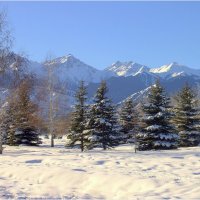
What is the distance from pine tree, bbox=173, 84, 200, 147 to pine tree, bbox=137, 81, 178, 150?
4.57 metres

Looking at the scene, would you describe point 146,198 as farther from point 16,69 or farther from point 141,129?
point 141,129

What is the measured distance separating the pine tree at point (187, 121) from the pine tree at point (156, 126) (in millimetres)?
4566

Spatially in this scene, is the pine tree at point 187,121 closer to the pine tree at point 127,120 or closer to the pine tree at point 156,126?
the pine tree at point 156,126

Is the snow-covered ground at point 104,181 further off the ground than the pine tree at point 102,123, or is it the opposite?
the pine tree at point 102,123

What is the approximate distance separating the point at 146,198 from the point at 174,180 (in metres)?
2.14

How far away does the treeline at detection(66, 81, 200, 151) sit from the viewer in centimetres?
3322

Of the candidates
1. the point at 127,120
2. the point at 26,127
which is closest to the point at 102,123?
the point at 26,127

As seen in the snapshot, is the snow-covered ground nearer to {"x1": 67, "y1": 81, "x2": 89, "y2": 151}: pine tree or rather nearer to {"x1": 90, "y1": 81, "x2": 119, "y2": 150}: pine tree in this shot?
{"x1": 90, "y1": 81, "x2": 119, "y2": 150}: pine tree

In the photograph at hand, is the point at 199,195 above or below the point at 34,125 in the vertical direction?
below

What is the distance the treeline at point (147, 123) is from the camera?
109ft

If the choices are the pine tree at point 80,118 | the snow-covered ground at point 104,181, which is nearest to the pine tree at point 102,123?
the pine tree at point 80,118

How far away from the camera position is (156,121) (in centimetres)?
3391

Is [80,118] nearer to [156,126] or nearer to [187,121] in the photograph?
[156,126]

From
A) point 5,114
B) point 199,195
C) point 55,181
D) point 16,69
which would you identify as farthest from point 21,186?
point 16,69
